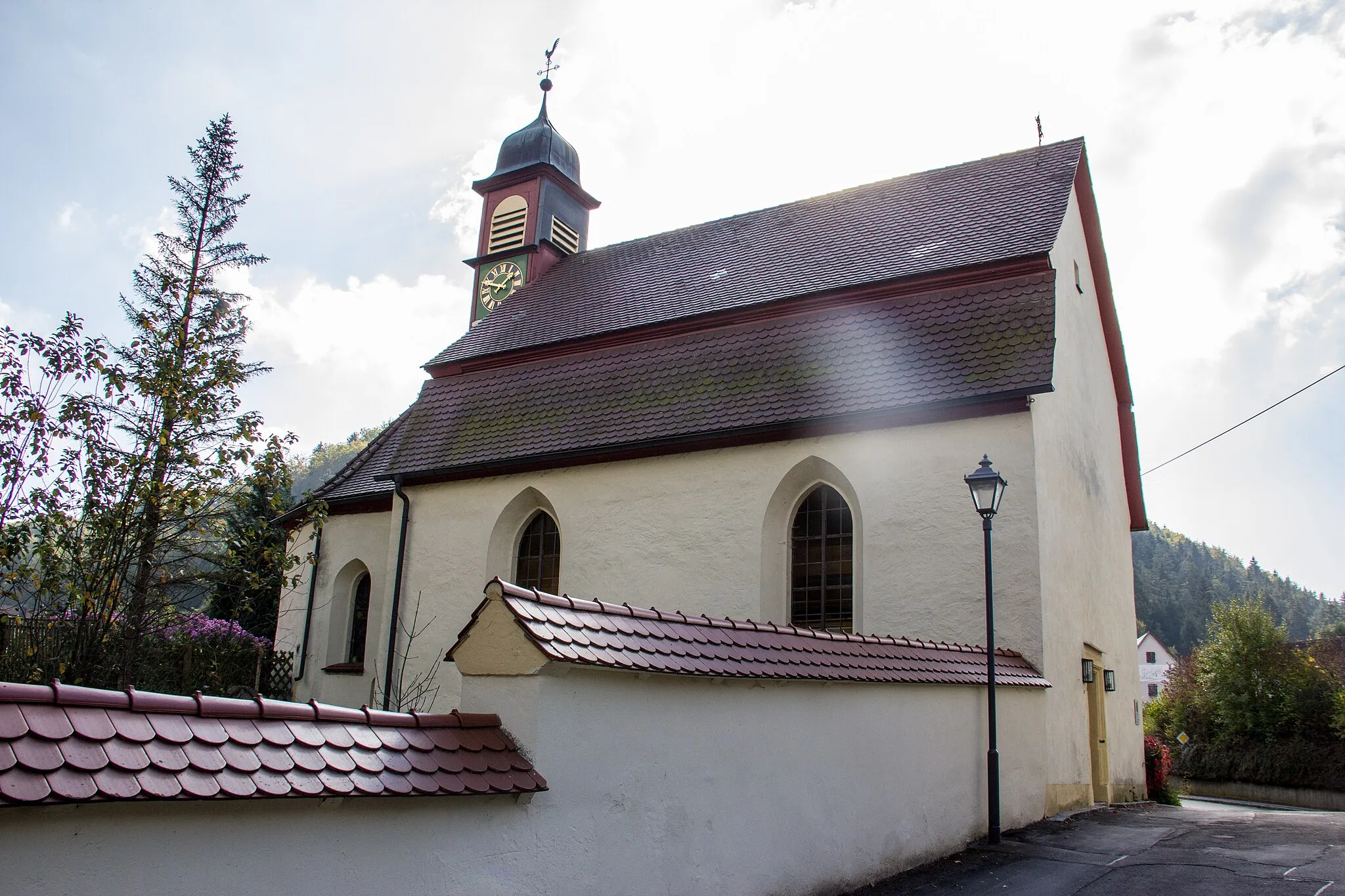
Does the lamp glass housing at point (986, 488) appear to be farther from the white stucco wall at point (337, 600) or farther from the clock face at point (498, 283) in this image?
the clock face at point (498, 283)

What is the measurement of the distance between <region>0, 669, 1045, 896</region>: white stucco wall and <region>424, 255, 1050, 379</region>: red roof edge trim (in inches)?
248

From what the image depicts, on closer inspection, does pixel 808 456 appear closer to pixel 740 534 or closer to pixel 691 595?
pixel 740 534

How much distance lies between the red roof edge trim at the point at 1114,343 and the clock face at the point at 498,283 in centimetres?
1211

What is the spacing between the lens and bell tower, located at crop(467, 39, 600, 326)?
2362 cm

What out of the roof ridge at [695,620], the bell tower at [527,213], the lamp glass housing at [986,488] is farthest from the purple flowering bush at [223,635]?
the lamp glass housing at [986,488]

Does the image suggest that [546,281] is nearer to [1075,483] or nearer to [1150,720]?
[1075,483]

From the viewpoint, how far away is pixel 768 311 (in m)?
14.9

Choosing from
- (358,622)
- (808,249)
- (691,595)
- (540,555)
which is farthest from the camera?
(358,622)

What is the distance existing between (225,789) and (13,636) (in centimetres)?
887

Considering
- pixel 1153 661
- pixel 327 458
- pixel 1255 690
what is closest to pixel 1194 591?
pixel 1153 661

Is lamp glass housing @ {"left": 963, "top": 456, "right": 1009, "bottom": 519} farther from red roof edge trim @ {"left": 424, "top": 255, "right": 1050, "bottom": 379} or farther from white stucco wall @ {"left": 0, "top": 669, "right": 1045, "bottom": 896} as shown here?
red roof edge trim @ {"left": 424, "top": 255, "right": 1050, "bottom": 379}

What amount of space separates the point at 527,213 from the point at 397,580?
11001 millimetres

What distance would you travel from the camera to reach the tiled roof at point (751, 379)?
12.3 meters

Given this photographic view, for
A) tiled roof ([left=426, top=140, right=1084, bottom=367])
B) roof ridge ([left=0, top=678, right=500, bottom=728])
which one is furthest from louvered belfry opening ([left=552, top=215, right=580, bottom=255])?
roof ridge ([left=0, top=678, right=500, bottom=728])
